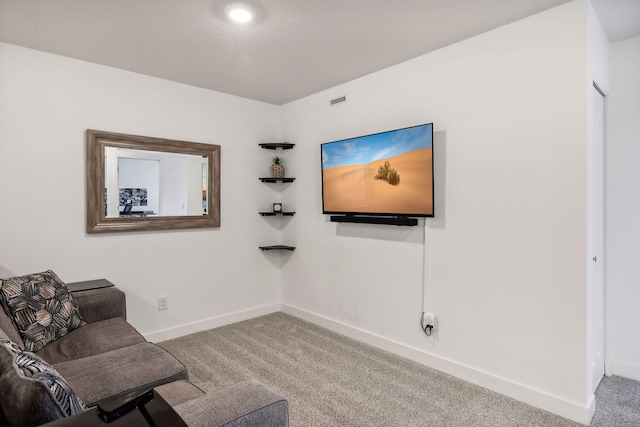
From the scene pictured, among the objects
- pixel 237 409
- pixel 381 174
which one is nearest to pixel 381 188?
pixel 381 174

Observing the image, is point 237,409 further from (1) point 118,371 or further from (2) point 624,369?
(2) point 624,369

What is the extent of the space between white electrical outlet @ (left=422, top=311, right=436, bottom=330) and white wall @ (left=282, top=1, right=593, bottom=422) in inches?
2.6

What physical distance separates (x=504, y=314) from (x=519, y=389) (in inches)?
19.4

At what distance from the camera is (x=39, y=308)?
2344mm

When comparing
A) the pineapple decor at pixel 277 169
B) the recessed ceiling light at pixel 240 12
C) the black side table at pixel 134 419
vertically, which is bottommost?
the black side table at pixel 134 419

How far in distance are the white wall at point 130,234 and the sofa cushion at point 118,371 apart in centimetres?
144

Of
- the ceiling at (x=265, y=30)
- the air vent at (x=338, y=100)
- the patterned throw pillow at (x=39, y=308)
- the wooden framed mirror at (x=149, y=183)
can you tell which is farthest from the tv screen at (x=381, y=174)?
the patterned throw pillow at (x=39, y=308)

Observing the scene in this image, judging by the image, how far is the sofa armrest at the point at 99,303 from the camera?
2.66 metres

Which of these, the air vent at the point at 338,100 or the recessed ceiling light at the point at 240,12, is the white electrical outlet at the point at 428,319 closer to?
the air vent at the point at 338,100

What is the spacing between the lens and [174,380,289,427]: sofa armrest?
1.23 meters

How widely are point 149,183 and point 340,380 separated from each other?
2461 millimetres

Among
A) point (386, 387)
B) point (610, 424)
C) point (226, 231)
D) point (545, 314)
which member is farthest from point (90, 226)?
point (610, 424)

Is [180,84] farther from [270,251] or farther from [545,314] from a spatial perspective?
[545,314]

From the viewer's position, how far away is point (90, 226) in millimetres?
3148
